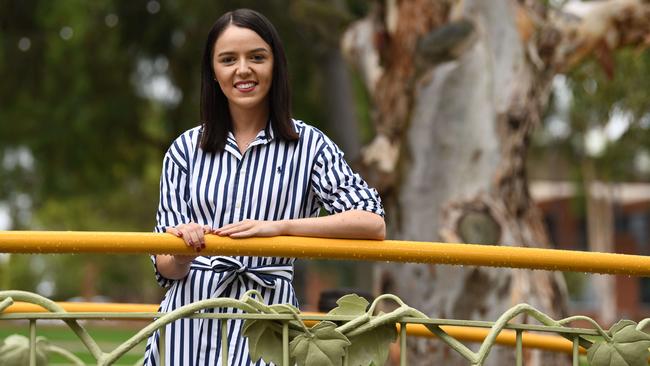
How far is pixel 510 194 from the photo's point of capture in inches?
311

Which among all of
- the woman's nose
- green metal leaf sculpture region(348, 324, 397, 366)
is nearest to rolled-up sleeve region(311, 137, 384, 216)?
the woman's nose

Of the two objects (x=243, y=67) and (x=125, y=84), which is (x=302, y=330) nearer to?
(x=243, y=67)

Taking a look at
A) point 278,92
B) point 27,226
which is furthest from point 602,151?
point 278,92

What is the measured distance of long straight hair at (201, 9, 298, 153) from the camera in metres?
2.86

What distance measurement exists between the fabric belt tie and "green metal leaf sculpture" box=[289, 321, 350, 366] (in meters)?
0.53

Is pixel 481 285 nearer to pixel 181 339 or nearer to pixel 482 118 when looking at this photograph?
pixel 482 118

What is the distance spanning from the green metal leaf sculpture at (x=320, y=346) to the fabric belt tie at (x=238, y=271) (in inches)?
21.0

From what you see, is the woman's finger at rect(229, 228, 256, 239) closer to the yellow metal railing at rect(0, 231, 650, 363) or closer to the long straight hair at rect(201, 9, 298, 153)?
the yellow metal railing at rect(0, 231, 650, 363)

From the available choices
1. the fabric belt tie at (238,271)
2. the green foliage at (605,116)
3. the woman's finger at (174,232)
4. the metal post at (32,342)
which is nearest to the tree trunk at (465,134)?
the green foliage at (605,116)

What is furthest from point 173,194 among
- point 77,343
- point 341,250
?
point 341,250

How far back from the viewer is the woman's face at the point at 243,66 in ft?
9.34

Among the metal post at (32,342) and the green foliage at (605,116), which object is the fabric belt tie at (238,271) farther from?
the green foliage at (605,116)

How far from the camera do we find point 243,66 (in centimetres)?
285

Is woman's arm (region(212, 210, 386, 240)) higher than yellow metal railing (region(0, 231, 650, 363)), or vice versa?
woman's arm (region(212, 210, 386, 240))
